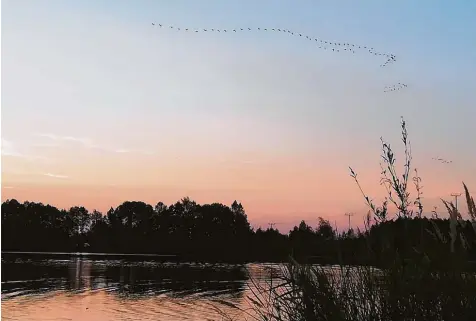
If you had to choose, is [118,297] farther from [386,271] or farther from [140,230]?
[140,230]

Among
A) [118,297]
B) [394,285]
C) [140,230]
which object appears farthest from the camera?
[140,230]

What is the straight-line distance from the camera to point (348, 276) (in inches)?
184

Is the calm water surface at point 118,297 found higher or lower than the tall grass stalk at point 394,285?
lower

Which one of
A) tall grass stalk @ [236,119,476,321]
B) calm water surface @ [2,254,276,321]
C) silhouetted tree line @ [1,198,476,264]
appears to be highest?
silhouetted tree line @ [1,198,476,264]

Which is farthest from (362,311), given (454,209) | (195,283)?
(195,283)

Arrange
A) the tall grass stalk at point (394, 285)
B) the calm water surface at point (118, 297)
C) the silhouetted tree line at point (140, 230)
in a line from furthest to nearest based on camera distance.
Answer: the silhouetted tree line at point (140, 230) → the calm water surface at point (118, 297) → the tall grass stalk at point (394, 285)

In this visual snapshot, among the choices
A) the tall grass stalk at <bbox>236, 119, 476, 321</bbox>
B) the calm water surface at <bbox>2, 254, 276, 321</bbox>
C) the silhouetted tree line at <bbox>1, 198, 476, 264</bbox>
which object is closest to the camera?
the tall grass stalk at <bbox>236, 119, 476, 321</bbox>

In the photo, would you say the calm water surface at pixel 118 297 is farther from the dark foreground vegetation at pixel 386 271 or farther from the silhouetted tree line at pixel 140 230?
the silhouetted tree line at pixel 140 230

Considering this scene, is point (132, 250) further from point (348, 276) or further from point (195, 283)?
point (348, 276)

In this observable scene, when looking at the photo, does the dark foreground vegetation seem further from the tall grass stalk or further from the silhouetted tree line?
the silhouetted tree line

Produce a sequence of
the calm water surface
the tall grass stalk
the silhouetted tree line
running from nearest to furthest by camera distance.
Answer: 1. the tall grass stalk
2. the calm water surface
3. the silhouetted tree line

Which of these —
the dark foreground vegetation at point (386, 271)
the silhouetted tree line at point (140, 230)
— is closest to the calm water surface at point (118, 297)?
the dark foreground vegetation at point (386, 271)

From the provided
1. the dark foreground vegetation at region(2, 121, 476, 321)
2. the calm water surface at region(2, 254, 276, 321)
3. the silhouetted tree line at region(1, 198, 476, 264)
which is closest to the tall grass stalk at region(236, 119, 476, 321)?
the dark foreground vegetation at region(2, 121, 476, 321)

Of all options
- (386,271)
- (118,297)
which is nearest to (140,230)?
(118,297)
